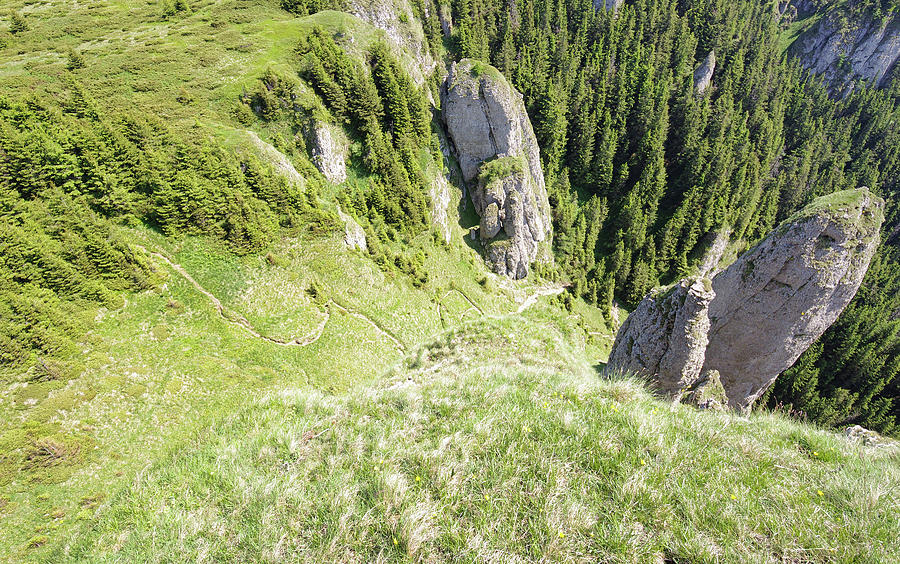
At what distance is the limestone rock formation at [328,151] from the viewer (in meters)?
32.5

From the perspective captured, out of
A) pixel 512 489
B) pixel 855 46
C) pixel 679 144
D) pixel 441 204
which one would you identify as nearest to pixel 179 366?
pixel 512 489

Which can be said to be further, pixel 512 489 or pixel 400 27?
pixel 400 27

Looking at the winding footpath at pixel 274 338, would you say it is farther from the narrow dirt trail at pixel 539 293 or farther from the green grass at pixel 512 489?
the narrow dirt trail at pixel 539 293

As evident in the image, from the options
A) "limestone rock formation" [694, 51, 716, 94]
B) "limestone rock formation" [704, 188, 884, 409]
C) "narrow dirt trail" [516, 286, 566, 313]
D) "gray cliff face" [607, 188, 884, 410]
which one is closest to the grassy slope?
"gray cliff face" [607, 188, 884, 410]

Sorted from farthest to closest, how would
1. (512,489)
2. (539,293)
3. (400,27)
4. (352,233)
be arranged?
(400,27) → (539,293) → (352,233) → (512,489)

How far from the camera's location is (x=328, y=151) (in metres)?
33.2

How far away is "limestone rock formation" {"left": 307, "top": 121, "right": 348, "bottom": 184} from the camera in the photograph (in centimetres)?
3250

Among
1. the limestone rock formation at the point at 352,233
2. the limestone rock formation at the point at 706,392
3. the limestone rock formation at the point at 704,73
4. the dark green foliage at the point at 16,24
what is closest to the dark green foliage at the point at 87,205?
the limestone rock formation at the point at 352,233

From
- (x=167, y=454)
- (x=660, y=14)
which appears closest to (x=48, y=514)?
(x=167, y=454)

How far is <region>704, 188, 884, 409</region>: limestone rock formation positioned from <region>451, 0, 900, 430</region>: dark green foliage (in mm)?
36822

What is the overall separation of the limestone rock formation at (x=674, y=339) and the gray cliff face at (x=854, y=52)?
172 m

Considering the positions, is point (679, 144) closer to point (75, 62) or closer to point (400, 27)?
point (400, 27)

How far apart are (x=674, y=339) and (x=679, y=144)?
86.6 metres

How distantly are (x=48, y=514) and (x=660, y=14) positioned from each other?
152533 millimetres
